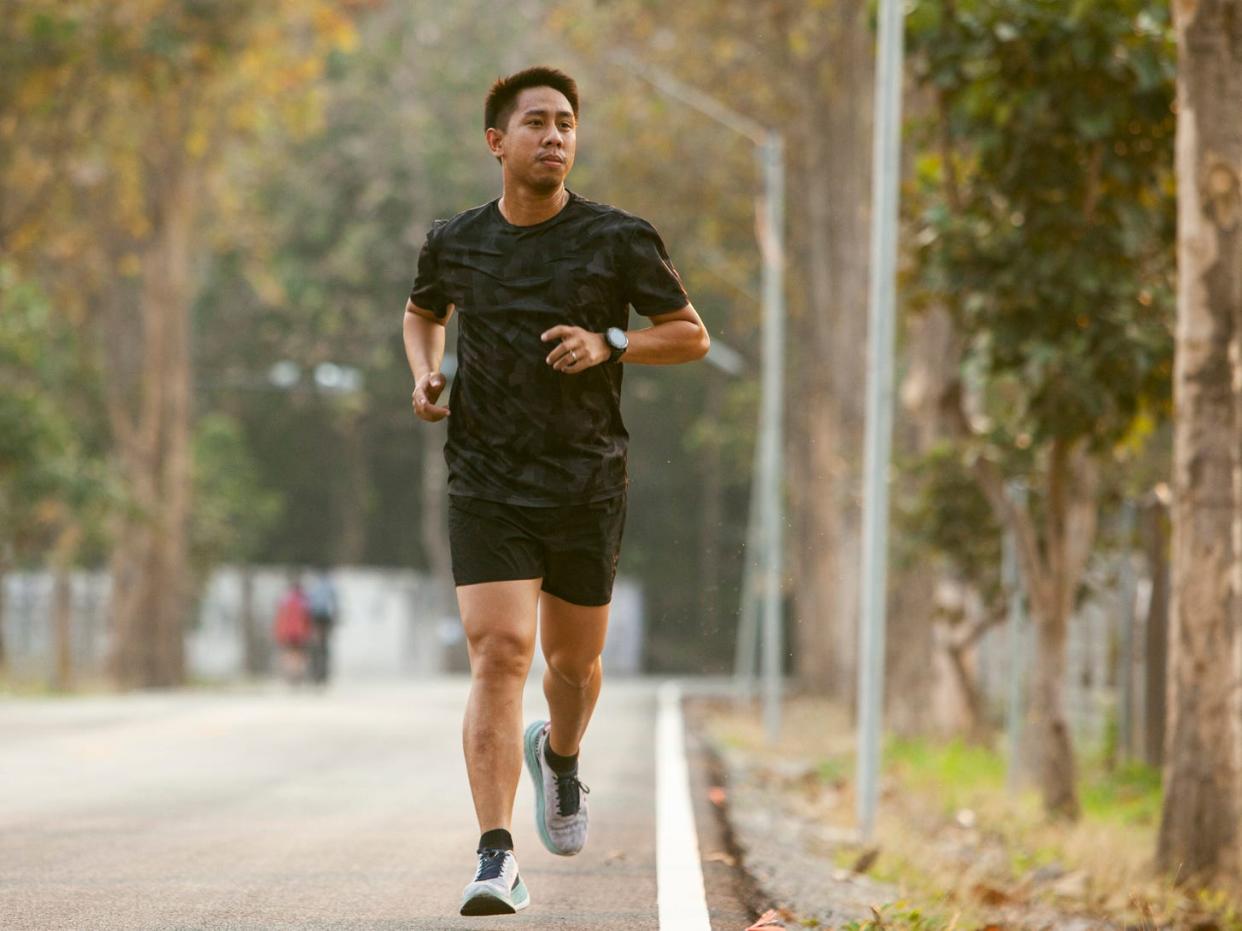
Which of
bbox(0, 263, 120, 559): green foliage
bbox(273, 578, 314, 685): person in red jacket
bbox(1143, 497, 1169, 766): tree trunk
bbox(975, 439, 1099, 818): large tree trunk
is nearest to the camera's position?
bbox(975, 439, 1099, 818): large tree trunk

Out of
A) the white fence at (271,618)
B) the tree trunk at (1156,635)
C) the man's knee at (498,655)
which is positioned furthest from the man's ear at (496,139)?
the white fence at (271,618)

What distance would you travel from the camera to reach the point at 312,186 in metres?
50.5

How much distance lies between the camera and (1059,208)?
1362cm

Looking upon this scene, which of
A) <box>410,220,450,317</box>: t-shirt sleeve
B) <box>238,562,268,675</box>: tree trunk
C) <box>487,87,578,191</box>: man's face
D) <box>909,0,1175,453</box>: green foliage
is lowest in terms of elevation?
<box>238,562,268,675</box>: tree trunk

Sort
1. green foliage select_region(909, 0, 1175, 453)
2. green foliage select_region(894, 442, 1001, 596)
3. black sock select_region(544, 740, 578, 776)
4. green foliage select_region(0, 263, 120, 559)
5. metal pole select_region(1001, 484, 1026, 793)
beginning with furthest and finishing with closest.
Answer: green foliage select_region(0, 263, 120, 559)
green foliage select_region(894, 442, 1001, 596)
metal pole select_region(1001, 484, 1026, 793)
green foliage select_region(909, 0, 1175, 453)
black sock select_region(544, 740, 578, 776)

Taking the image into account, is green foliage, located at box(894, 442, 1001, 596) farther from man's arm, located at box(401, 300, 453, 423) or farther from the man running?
the man running

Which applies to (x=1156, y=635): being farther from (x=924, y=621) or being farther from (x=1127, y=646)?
(x=924, y=621)

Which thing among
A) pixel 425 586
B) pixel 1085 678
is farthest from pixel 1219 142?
pixel 425 586

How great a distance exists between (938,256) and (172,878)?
282 inches

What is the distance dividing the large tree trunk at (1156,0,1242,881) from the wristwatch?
16.5ft

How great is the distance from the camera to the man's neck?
6414mm

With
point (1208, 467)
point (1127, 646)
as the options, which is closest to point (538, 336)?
point (1208, 467)

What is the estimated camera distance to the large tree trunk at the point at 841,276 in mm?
27625

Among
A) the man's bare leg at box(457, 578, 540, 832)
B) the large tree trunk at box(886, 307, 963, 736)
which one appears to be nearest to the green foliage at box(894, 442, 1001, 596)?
the large tree trunk at box(886, 307, 963, 736)
